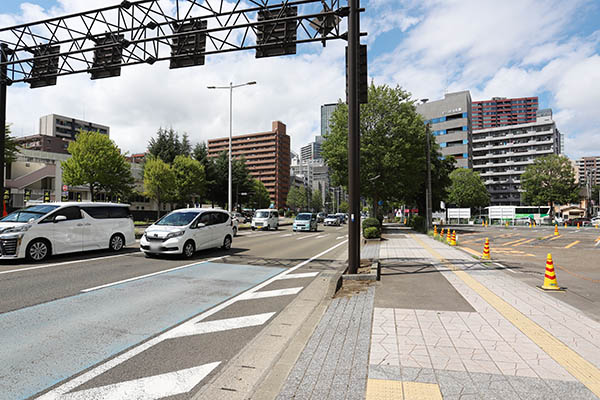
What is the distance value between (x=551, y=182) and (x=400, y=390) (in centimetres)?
6727

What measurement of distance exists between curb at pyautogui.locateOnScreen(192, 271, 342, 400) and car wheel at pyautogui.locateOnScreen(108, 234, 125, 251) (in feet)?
31.5

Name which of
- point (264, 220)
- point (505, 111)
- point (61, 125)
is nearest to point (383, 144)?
point (264, 220)

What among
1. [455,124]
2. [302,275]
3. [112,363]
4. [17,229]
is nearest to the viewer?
[112,363]

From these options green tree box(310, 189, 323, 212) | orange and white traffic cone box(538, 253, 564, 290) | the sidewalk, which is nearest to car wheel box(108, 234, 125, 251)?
the sidewalk

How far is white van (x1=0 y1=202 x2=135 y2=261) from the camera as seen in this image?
9938mm

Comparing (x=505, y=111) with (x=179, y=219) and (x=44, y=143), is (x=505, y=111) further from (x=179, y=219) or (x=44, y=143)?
(x=179, y=219)

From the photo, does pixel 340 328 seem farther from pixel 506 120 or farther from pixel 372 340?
pixel 506 120

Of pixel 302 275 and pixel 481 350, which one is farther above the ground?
pixel 481 350

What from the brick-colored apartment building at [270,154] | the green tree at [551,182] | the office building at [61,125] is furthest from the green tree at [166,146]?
the brick-colored apartment building at [270,154]

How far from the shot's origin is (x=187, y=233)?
1158 cm

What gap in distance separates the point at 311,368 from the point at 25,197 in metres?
49.5

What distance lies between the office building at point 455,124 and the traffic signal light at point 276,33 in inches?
3044

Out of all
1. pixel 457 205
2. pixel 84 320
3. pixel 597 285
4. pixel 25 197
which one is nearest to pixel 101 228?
pixel 84 320

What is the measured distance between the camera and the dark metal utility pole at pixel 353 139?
8.38m
